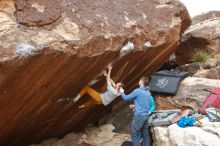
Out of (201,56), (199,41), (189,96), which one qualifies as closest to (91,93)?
(189,96)

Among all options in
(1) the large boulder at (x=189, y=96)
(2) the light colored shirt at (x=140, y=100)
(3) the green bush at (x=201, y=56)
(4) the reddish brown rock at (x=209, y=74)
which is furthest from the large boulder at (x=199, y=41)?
(2) the light colored shirt at (x=140, y=100)

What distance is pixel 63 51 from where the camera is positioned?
664cm

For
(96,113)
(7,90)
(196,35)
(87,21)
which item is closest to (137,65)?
(96,113)

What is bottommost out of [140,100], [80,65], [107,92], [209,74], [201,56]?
[201,56]

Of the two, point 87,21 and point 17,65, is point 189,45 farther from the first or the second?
point 17,65

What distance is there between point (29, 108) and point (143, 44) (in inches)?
113

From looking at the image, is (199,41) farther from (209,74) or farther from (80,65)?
(80,65)

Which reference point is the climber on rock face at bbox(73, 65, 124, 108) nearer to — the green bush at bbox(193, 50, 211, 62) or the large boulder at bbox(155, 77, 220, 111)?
the large boulder at bbox(155, 77, 220, 111)

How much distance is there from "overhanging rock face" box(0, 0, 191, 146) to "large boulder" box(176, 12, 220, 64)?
3.75 m

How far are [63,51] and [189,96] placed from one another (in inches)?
176

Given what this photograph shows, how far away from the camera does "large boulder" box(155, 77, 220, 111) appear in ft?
32.4

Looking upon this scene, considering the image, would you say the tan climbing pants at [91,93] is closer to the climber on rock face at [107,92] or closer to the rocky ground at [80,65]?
the climber on rock face at [107,92]

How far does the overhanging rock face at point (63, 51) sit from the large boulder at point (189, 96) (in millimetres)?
1012

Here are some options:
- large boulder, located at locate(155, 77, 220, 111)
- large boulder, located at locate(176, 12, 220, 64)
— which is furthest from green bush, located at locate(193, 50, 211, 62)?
large boulder, located at locate(155, 77, 220, 111)
